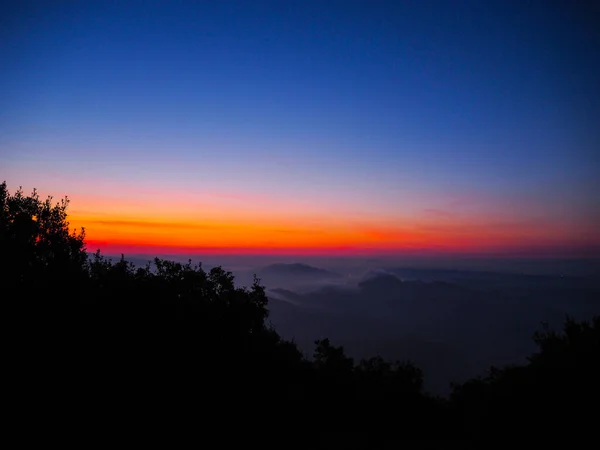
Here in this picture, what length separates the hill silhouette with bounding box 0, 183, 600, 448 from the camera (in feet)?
39.2

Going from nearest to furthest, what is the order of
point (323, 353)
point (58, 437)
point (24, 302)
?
point (58, 437)
point (24, 302)
point (323, 353)

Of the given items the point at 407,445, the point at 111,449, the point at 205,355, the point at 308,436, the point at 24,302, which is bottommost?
the point at 407,445

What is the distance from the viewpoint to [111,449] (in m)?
10.4

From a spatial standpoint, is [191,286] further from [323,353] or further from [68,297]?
[323,353]

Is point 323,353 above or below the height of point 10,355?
below

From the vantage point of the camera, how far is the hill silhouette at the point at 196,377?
11938 mm

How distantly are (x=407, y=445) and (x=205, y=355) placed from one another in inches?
443

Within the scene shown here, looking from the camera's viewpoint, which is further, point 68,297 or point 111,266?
point 111,266

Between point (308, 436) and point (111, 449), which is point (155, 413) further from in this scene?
point (308, 436)

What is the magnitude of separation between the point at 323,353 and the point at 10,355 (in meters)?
21.3

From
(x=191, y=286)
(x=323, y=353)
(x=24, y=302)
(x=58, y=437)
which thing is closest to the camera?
(x=58, y=437)

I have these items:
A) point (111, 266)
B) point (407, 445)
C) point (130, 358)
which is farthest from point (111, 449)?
point (111, 266)

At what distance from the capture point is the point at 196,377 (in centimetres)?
1415

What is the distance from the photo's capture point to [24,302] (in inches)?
557
